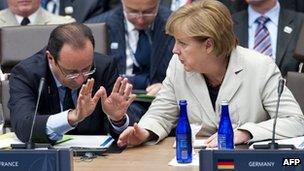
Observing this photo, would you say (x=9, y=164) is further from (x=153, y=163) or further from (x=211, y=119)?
(x=211, y=119)

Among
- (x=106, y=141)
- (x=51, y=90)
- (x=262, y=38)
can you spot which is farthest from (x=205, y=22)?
(x=262, y=38)

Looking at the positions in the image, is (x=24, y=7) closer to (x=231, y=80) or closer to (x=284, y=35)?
(x=284, y=35)

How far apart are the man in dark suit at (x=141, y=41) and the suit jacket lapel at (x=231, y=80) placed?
186 cm

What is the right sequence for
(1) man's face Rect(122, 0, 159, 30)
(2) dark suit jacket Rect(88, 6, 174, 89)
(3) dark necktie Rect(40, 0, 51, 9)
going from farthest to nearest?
(3) dark necktie Rect(40, 0, 51, 9)
(1) man's face Rect(122, 0, 159, 30)
(2) dark suit jacket Rect(88, 6, 174, 89)

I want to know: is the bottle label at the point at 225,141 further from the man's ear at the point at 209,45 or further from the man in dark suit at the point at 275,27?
the man in dark suit at the point at 275,27

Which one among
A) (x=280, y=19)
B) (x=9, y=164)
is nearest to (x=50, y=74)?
(x=9, y=164)

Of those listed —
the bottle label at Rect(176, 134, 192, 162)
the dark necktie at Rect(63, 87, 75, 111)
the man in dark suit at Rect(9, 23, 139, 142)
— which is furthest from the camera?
the dark necktie at Rect(63, 87, 75, 111)

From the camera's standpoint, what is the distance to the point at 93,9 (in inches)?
282

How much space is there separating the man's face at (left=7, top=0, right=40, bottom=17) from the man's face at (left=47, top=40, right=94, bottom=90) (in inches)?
99.9

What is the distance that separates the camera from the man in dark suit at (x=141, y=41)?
6.20 metres

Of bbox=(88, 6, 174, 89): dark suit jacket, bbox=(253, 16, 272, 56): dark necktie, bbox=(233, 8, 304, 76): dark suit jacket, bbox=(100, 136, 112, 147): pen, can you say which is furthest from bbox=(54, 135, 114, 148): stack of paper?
bbox=(253, 16, 272, 56): dark necktie

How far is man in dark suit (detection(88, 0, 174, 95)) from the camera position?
6.20 metres

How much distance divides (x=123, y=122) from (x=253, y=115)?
2.21 ft

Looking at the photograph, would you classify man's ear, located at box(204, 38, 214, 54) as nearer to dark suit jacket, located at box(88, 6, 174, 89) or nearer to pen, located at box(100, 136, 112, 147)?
pen, located at box(100, 136, 112, 147)
